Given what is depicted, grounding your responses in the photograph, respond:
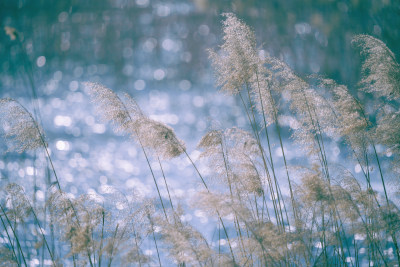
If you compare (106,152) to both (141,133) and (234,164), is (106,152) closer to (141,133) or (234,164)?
(141,133)

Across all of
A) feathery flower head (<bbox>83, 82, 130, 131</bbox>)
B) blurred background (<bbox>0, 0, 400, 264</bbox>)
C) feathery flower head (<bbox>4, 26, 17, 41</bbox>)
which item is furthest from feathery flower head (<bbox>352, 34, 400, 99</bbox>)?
feathery flower head (<bbox>4, 26, 17, 41</bbox>)

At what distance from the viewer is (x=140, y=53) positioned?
4215mm

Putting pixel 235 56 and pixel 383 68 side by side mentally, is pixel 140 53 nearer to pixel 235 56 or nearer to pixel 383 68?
pixel 235 56

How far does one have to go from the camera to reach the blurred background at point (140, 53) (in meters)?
3.34

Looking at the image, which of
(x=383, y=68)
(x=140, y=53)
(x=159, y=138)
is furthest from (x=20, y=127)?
(x=383, y=68)

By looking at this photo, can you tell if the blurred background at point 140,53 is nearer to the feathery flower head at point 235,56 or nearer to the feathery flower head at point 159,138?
the feathery flower head at point 235,56

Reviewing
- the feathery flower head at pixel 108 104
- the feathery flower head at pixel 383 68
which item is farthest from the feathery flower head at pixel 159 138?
the feathery flower head at pixel 383 68

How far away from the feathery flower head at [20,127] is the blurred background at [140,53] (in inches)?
30.3

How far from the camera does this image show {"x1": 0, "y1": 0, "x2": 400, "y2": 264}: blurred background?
3.34 m

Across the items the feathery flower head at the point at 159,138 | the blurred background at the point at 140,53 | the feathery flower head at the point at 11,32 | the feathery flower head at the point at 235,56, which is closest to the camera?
the feathery flower head at the point at 11,32

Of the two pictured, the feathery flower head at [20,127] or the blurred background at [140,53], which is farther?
the blurred background at [140,53]

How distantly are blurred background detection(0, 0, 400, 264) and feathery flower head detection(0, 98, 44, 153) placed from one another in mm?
770

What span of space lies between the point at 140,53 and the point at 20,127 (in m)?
2.23

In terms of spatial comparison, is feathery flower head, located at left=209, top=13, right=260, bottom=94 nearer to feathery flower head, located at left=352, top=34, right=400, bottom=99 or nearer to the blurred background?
the blurred background
